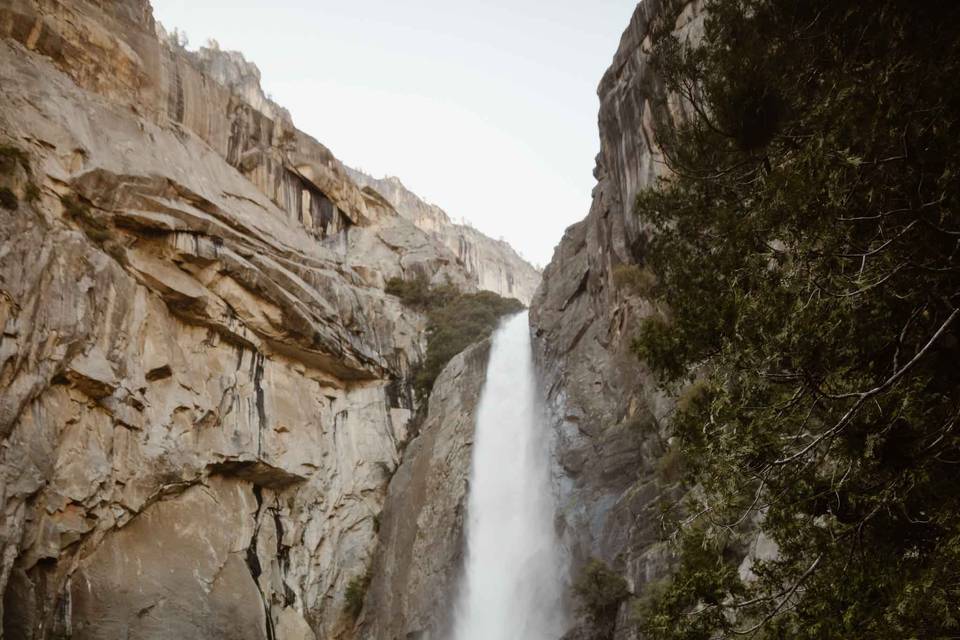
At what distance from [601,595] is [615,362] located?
22.8ft

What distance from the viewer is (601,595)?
1410cm

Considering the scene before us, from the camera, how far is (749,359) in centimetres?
Result: 629

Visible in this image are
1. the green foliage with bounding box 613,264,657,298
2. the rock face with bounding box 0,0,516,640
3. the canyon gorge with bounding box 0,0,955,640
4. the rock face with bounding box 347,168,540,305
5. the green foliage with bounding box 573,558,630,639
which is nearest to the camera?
the green foliage with bounding box 573,558,630,639

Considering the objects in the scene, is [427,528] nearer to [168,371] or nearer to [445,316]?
[168,371]

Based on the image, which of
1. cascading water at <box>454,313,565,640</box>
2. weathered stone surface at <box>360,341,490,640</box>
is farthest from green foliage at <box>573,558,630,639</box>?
weathered stone surface at <box>360,341,490,640</box>

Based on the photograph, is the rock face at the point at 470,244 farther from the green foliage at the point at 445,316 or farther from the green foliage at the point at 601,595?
the green foliage at the point at 601,595

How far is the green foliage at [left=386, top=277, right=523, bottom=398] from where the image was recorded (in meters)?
29.1

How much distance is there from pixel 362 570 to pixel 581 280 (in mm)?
12052

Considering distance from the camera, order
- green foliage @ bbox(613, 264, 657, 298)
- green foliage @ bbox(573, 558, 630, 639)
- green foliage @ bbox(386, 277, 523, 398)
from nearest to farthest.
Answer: green foliage @ bbox(573, 558, 630, 639)
green foliage @ bbox(613, 264, 657, 298)
green foliage @ bbox(386, 277, 523, 398)

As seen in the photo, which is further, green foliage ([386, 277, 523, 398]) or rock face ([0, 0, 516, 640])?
green foliage ([386, 277, 523, 398])

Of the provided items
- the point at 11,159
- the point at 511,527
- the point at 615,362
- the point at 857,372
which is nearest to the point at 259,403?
the point at 511,527

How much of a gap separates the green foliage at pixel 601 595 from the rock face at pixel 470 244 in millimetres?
46163

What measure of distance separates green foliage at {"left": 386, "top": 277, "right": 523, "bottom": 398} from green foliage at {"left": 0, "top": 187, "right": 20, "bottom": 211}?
15506 millimetres

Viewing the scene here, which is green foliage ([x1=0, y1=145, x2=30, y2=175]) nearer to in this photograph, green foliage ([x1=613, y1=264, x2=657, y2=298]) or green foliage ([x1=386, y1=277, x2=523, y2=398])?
green foliage ([x1=386, y1=277, x2=523, y2=398])
